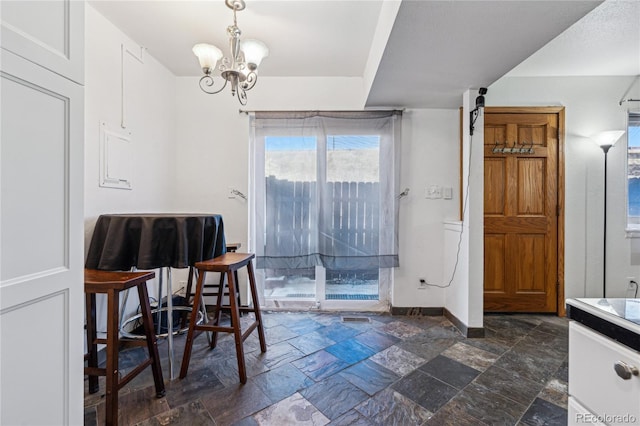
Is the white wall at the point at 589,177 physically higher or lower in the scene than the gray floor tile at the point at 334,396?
higher

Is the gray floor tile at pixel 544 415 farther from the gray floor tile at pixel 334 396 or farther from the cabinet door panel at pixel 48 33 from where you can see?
the cabinet door panel at pixel 48 33

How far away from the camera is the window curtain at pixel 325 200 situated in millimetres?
2613

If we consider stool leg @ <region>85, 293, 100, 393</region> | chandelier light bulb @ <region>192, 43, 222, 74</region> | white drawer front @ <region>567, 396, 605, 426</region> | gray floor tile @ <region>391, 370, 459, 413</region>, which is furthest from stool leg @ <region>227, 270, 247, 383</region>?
white drawer front @ <region>567, 396, 605, 426</region>

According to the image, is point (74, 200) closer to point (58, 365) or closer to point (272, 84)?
point (58, 365)

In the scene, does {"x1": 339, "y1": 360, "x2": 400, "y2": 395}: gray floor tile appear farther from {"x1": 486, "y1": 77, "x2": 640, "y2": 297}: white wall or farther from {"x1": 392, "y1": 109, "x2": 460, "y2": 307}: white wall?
{"x1": 486, "y1": 77, "x2": 640, "y2": 297}: white wall

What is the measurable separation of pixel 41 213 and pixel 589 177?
3985 millimetres

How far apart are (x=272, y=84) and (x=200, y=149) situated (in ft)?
3.30

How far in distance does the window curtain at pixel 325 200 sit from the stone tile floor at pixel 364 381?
669mm

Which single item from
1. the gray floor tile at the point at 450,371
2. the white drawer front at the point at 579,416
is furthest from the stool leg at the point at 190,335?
the white drawer front at the point at 579,416

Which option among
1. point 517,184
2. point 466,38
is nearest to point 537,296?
point 517,184

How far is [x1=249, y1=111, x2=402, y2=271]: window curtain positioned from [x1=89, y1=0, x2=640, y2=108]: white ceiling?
0.42 m

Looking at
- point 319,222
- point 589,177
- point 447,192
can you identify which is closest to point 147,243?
point 319,222

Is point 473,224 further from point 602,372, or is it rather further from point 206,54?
point 206,54

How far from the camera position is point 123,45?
2.08 meters
